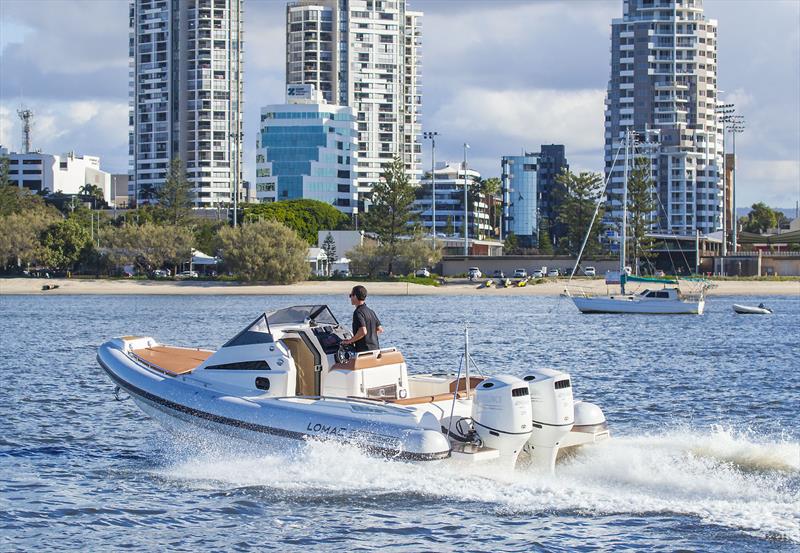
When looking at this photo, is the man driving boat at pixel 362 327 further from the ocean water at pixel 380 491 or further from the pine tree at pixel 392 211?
the pine tree at pixel 392 211

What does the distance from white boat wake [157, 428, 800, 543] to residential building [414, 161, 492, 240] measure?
14663 cm

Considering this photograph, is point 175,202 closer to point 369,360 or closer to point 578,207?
point 578,207

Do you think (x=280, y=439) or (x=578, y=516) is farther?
(x=280, y=439)

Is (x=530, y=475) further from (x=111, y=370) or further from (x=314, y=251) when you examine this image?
(x=314, y=251)

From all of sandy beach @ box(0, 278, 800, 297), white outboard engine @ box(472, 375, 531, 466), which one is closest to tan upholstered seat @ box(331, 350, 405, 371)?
white outboard engine @ box(472, 375, 531, 466)

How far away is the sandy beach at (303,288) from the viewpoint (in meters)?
91.3

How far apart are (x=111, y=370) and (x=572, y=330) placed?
3427 cm

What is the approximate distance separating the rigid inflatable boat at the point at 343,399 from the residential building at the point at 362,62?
549 ft

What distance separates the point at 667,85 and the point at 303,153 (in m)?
54.5

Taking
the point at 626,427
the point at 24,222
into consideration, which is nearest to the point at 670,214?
the point at 24,222

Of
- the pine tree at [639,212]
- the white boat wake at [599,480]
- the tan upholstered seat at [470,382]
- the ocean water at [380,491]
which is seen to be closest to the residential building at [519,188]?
the pine tree at [639,212]

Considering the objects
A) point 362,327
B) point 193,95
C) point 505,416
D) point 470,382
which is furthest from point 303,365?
point 193,95

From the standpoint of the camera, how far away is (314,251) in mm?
109438

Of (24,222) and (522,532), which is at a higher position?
(24,222)
